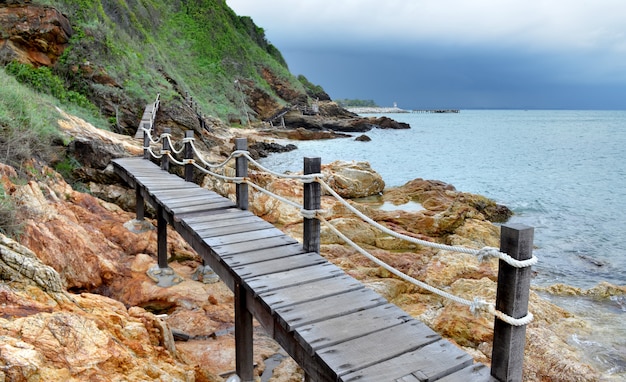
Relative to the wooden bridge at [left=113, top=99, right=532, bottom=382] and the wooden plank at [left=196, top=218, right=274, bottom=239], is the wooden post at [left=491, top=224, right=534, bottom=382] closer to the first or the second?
the wooden bridge at [left=113, top=99, right=532, bottom=382]

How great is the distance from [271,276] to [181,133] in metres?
15.4

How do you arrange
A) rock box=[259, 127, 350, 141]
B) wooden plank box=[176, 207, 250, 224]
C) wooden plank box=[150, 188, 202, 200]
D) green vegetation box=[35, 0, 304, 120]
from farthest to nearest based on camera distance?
rock box=[259, 127, 350, 141] → green vegetation box=[35, 0, 304, 120] → wooden plank box=[150, 188, 202, 200] → wooden plank box=[176, 207, 250, 224]

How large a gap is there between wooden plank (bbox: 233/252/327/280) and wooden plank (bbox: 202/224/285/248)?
2.25 feet

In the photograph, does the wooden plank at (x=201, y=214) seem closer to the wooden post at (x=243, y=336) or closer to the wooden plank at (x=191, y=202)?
the wooden plank at (x=191, y=202)

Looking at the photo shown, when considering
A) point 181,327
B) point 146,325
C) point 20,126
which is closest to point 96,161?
point 20,126

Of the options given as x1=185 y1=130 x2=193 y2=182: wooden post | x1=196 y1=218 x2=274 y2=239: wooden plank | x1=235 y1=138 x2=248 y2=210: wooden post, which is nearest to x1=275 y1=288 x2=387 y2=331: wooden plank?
x1=196 y1=218 x2=274 y2=239: wooden plank

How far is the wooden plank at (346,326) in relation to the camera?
305 cm

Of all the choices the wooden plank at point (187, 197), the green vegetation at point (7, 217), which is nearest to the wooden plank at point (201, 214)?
the wooden plank at point (187, 197)

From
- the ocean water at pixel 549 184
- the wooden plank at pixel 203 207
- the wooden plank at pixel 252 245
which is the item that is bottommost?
the ocean water at pixel 549 184

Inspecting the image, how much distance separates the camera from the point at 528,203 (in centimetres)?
2055

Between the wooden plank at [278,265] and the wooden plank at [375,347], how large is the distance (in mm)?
1342

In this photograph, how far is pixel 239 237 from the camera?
512 centimetres

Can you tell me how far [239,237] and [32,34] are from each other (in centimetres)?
1360

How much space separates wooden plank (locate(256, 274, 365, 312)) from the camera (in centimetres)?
359
